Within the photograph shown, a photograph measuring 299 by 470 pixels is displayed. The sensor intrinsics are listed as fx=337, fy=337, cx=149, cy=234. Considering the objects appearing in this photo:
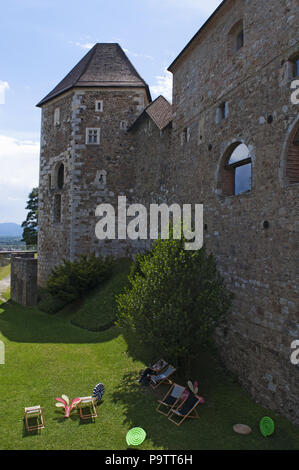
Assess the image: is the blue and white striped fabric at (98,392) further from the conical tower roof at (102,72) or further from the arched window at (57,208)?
the conical tower roof at (102,72)

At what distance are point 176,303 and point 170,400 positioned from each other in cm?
239

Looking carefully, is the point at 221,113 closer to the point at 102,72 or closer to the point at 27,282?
the point at 102,72

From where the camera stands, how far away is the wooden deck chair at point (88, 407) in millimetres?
8023

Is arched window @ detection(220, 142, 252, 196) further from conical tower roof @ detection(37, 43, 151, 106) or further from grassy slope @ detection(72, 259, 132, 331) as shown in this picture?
conical tower roof @ detection(37, 43, 151, 106)

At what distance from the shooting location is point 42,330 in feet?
47.6

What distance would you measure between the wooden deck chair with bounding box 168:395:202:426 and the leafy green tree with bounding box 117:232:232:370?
3.90 ft

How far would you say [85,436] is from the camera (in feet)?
24.0

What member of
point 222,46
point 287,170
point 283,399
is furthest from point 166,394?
point 222,46

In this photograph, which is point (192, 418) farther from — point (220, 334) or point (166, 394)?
point (220, 334)

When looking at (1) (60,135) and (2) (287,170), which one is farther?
(1) (60,135)

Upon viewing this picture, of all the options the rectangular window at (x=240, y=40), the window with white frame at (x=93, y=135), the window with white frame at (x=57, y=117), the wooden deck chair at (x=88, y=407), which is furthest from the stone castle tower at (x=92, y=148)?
the wooden deck chair at (x=88, y=407)
